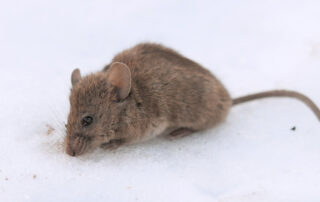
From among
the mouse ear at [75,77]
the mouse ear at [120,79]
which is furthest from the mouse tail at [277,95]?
the mouse ear at [75,77]

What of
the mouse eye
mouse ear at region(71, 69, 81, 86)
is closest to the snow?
the mouse eye

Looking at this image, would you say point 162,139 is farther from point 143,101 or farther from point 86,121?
point 86,121

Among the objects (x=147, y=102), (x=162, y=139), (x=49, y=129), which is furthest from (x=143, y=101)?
(x=49, y=129)

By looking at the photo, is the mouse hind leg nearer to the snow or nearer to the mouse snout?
the snow

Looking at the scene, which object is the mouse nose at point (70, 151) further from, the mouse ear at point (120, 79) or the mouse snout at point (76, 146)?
the mouse ear at point (120, 79)

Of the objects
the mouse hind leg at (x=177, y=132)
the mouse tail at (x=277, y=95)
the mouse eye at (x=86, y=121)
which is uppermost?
the mouse eye at (x=86, y=121)

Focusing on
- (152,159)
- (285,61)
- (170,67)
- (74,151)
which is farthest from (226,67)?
(74,151)

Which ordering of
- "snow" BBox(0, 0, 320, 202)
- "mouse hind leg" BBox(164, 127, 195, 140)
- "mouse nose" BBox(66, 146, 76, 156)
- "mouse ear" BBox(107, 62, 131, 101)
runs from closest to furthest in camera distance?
"snow" BBox(0, 0, 320, 202) → "mouse nose" BBox(66, 146, 76, 156) → "mouse ear" BBox(107, 62, 131, 101) → "mouse hind leg" BBox(164, 127, 195, 140)

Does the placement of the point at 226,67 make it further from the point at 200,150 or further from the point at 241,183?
the point at 241,183
